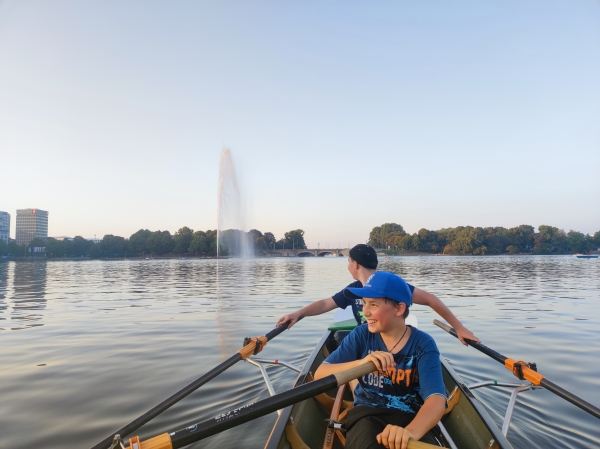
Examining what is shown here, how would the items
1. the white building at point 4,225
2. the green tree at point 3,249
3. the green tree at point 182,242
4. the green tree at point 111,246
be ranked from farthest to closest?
the white building at point 4,225, the green tree at point 182,242, the green tree at point 111,246, the green tree at point 3,249

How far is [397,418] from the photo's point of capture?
341 centimetres

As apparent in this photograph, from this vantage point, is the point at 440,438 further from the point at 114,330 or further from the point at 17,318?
the point at 17,318

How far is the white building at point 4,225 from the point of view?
17012cm

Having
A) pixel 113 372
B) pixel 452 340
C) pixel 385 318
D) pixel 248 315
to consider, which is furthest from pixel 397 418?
pixel 248 315

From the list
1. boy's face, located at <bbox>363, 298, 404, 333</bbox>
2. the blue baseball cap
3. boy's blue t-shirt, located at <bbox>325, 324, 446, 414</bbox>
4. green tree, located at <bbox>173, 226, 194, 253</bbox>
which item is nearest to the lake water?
boy's blue t-shirt, located at <bbox>325, 324, 446, 414</bbox>

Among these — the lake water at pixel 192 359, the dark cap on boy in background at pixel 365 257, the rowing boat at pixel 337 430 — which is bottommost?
the lake water at pixel 192 359

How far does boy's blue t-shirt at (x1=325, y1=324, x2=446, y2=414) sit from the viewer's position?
3.31 metres

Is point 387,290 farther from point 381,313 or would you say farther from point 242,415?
point 242,415

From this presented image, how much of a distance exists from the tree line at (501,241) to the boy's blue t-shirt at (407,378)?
156m

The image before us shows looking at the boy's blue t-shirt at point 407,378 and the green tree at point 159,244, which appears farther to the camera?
the green tree at point 159,244

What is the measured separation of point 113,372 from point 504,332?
35.5ft

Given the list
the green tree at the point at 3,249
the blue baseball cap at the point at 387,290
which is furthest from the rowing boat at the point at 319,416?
the green tree at the point at 3,249

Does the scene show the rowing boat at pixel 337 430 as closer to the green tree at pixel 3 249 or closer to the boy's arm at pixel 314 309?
the boy's arm at pixel 314 309

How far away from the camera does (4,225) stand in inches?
6826
